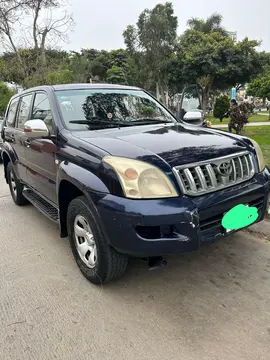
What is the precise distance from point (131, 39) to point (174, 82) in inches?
230

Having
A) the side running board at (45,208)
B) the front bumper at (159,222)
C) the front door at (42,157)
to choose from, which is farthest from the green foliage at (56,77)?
the front bumper at (159,222)

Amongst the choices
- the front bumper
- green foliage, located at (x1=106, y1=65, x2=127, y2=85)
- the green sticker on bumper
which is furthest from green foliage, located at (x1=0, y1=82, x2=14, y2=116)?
the green sticker on bumper

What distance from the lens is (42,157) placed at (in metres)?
3.65

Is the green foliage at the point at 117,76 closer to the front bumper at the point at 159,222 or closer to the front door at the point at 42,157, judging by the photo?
the front door at the point at 42,157

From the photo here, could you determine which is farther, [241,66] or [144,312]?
[241,66]

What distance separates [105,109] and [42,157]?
0.88 meters

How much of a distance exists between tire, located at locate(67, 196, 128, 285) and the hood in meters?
0.53

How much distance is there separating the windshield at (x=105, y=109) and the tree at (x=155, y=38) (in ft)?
83.1

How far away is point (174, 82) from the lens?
2833 centimetres

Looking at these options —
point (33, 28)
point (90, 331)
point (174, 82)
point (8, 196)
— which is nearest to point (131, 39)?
point (174, 82)

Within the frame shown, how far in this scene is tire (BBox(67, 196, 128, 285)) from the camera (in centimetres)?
258

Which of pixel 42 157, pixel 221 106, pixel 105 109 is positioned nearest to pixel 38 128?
pixel 42 157

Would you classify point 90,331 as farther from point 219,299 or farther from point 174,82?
point 174,82

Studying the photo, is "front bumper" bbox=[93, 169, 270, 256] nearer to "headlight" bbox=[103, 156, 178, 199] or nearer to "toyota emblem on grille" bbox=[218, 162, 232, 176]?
"headlight" bbox=[103, 156, 178, 199]
